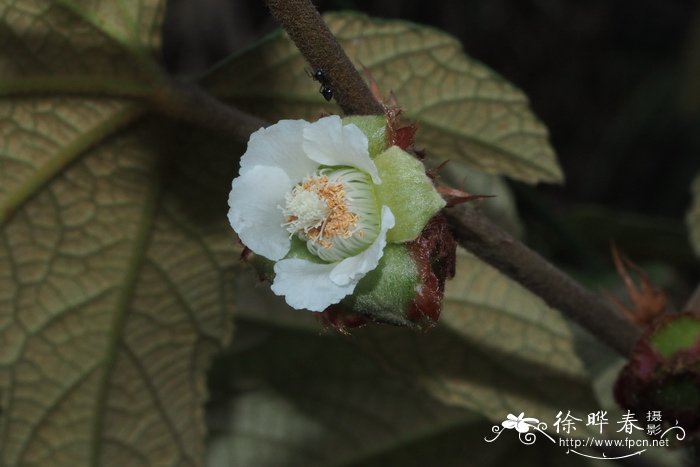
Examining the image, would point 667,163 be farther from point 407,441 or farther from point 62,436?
point 62,436

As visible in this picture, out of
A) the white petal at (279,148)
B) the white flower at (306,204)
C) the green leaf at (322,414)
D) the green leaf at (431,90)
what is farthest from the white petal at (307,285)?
the green leaf at (322,414)

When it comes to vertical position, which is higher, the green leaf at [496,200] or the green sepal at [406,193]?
the green sepal at [406,193]

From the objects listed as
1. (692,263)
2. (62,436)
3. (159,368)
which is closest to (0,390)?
(62,436)

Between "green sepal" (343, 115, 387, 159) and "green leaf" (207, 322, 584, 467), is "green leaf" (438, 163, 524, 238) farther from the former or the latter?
"green sepal" (343, 115, 387, 159)

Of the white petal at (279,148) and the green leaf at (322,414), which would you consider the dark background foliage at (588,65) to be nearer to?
the green leaf at (322,414)

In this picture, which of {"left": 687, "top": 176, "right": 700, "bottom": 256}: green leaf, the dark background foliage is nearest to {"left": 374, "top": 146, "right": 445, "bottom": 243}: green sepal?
{"left": 687, "top": 176, "right": 700, "bottom": 256}: green leaf

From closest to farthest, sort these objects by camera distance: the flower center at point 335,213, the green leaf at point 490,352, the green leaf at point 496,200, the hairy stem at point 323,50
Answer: the hairy stem at point 323,50
the flower center at point 335,213
the green leaf at point 490,352
the green leaf at point 496,200

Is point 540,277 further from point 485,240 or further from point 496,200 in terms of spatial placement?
point 496,200
